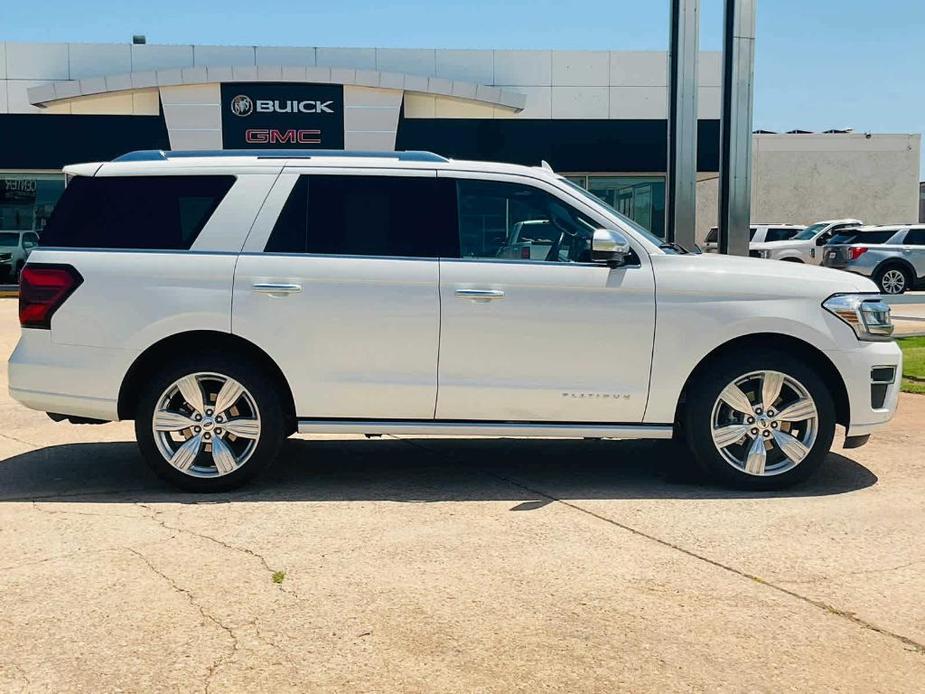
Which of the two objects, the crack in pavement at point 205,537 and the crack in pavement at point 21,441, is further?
the crack in pavement at point 21,441

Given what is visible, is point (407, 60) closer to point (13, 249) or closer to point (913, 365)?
point (13, 249)

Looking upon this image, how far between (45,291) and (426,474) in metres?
2.55

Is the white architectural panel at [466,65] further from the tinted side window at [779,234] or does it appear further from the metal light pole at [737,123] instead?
the metal light pole at [737,123]

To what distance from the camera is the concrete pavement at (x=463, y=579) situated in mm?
3504

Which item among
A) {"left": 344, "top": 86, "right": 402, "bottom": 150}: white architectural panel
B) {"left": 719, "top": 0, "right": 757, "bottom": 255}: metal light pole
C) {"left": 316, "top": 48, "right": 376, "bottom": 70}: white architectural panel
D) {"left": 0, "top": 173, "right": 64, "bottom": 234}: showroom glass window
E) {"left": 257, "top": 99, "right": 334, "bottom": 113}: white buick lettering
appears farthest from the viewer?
{"left": 0, "top": 173, "right": 64, "bottom": 234}: showroom glass window

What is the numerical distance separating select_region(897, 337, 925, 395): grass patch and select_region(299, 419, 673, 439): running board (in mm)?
4909

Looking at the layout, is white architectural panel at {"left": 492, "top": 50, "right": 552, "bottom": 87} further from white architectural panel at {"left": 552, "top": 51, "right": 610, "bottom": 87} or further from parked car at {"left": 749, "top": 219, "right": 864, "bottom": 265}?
parked car at {"left": 749, "top": 219, "right": 864, "bottom": 265}

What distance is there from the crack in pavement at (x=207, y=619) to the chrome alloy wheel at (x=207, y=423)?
42.4 inches

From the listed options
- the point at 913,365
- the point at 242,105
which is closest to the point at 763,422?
the point at 913,365

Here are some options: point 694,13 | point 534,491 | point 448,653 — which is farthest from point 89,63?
point 448,653

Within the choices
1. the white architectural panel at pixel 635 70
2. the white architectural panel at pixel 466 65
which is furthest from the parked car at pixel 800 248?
the white architectural panel at pixel 466 65

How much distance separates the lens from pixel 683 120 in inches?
478

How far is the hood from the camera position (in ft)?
19.4

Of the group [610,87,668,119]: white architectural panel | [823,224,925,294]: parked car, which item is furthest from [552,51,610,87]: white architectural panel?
[823,224,925,294]: parked car
